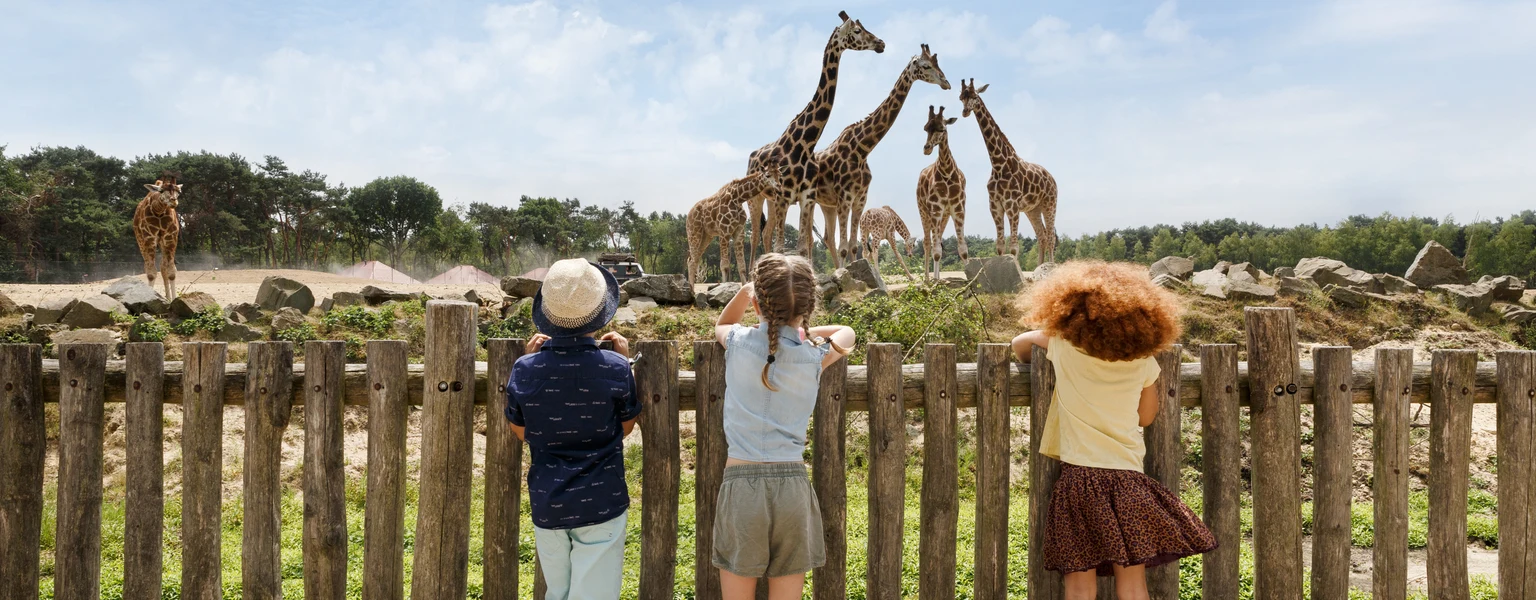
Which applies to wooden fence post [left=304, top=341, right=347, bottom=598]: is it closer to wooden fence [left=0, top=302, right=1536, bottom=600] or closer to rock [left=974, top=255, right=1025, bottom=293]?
wooden fence [left=0, top=302, right=1536, bottom=600]

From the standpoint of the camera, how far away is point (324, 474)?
3215 millimetres

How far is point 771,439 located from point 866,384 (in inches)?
23.2

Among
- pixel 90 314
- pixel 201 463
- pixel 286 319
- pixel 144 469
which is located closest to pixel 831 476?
pixel 201 463

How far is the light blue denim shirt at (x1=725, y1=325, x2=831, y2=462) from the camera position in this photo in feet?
8.96

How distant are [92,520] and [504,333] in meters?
6.47

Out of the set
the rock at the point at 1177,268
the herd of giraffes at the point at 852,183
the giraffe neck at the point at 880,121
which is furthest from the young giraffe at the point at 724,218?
the rock at the point at 1177,268

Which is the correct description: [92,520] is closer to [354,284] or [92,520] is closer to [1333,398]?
[1333,398]

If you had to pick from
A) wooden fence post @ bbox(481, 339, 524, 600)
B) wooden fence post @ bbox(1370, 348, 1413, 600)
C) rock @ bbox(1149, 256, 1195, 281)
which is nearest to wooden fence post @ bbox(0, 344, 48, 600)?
wooden fence post @ bbox(481, 339, 524, 600)

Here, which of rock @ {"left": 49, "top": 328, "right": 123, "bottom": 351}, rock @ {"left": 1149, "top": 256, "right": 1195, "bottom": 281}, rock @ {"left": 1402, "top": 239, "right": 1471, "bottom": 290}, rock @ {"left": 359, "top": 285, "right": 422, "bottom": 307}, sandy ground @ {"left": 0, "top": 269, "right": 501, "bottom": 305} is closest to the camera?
rock @ {"left": 49, "top": 328, "right": 123, "bottom": 351}

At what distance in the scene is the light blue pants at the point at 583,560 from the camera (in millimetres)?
2814

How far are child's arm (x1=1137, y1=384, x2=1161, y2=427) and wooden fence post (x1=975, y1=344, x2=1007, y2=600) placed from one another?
492mm

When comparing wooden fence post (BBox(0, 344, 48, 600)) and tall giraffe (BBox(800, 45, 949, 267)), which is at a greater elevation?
tall giraffe (BBox(800, 45, 949, 267))

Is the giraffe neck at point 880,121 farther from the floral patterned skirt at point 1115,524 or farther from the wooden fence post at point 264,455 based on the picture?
the wooden fence post at point 264,455

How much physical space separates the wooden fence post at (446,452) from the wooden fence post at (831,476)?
132 centimetres
